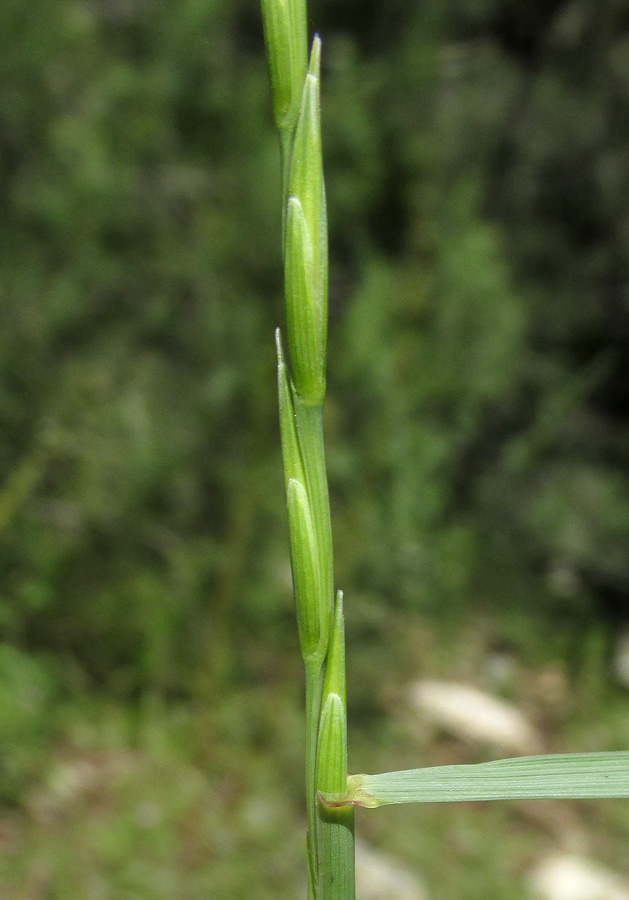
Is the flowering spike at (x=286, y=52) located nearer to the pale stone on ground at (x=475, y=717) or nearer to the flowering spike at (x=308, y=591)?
the flowering spike at (x=308, y=591)

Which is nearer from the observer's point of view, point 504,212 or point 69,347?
point 69,347

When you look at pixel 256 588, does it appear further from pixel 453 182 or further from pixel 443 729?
pixel 453 182

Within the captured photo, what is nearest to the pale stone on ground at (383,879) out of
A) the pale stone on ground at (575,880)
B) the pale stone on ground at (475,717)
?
the pale stone on ground at (575,880)

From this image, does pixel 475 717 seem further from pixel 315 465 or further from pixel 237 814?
pixel 315 465

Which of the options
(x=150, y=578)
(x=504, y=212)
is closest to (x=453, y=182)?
(x=504, y=212)

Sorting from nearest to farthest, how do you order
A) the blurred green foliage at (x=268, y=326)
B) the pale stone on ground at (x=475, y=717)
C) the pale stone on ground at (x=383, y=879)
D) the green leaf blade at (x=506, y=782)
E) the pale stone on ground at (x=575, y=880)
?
the green leaf blade at (x=506, y=782) < the pale stone on ground at (x=383, y=879) < the pale stone on ground at (x=575, y=880) < the blurred green foliage at (x=268, y=326) < the pale stone on ground at (x=475, y=717)

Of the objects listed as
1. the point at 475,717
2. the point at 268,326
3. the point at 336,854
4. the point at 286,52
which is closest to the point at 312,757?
the point at 336,854
